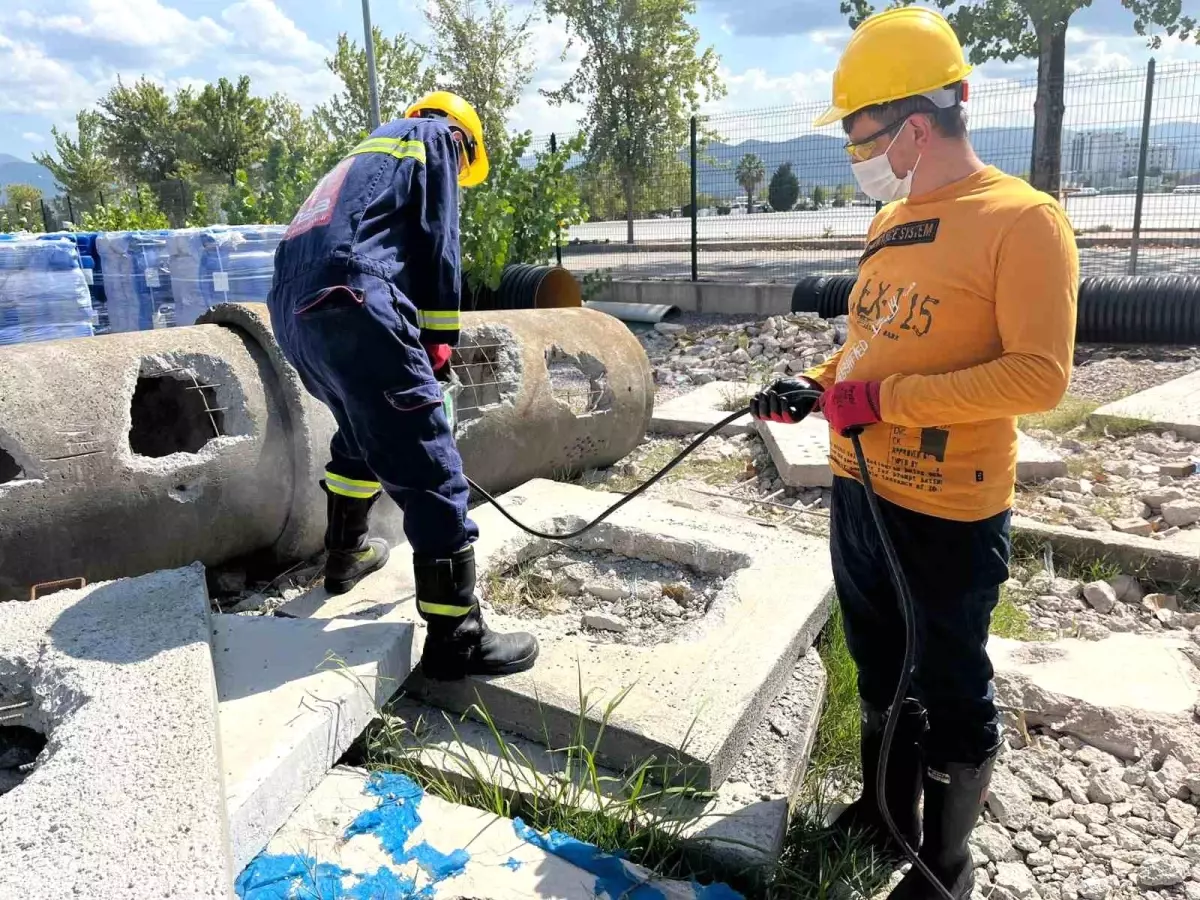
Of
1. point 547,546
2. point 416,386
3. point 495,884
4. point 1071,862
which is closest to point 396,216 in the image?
point 416,386

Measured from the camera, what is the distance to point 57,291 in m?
8.32

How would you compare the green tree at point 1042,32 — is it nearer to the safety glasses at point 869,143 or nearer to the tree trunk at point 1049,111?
the tree trunk at point 1049,111

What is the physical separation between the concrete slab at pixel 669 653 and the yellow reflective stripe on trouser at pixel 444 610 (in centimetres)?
21

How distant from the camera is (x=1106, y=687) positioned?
9.27 feet

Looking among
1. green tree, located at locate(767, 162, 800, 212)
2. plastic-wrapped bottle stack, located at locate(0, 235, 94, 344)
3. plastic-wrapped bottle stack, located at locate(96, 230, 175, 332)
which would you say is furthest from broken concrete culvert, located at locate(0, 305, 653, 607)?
green tree, located at locate(767, 162, 800, 212)

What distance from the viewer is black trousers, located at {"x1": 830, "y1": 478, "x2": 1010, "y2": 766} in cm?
186

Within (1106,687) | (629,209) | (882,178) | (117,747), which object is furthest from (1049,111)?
(117,747)

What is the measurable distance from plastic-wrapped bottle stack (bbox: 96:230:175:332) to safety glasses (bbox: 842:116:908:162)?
351 inches

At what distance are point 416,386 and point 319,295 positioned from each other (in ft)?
1.16

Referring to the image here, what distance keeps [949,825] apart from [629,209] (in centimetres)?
1483

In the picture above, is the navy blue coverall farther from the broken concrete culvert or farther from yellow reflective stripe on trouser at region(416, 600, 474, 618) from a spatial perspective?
the broken concrete culvert

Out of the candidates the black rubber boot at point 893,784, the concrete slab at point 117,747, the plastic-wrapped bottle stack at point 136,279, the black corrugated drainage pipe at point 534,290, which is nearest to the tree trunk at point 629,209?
the black corrugated drainage pipe at point 534,290

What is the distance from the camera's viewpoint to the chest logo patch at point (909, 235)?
1816 millimetres

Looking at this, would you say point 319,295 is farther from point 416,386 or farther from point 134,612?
point 134,612
